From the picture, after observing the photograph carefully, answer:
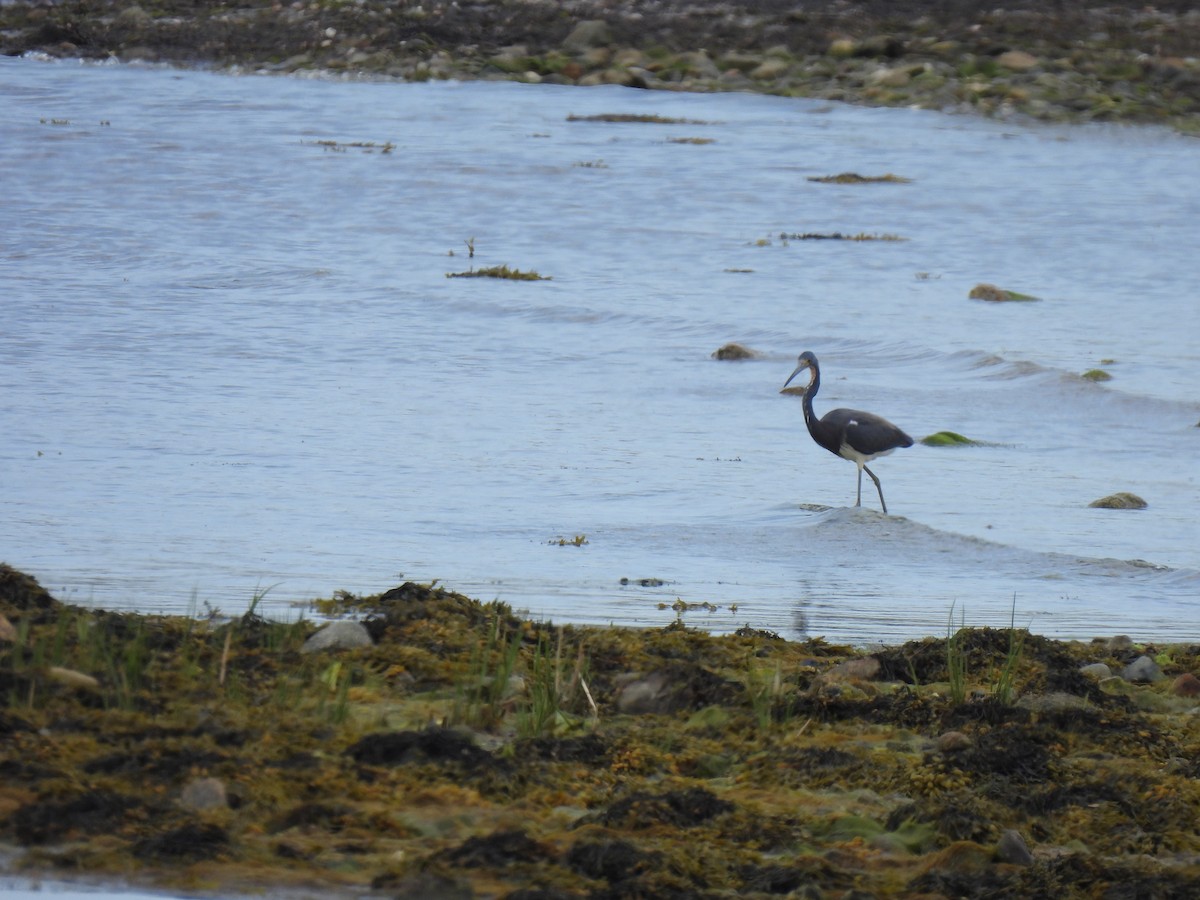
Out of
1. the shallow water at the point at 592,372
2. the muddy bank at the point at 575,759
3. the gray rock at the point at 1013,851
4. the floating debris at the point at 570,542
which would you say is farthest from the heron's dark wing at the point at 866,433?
the gray rock at the point at 1013,851

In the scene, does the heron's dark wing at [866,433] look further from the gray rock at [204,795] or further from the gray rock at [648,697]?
the gray rock at [204,795]

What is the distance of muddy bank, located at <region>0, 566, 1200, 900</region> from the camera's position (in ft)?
15.3

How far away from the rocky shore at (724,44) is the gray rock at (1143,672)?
87.0 ft

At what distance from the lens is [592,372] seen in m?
13.6

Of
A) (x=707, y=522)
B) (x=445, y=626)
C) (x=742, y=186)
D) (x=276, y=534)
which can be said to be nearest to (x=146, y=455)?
(x=276, y=534)

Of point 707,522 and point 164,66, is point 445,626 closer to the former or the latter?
point 707,522

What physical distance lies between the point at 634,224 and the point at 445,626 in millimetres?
15065

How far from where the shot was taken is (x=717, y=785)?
17.8ft

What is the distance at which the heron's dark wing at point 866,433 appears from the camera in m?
10.1

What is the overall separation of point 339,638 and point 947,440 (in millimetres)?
6061

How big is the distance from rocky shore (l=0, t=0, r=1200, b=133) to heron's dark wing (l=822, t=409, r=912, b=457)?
909 inches

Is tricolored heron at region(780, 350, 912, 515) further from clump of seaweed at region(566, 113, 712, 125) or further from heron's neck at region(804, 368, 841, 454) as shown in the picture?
clump of seaweed at region(566, 113, 712, 125)

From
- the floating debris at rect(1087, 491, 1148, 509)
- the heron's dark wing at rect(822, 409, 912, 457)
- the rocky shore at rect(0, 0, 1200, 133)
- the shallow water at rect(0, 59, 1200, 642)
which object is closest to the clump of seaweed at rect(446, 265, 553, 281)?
the shallow water at rect(0, 59, 1200, 642)

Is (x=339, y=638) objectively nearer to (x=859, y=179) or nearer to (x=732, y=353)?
(x=732, y=353)
